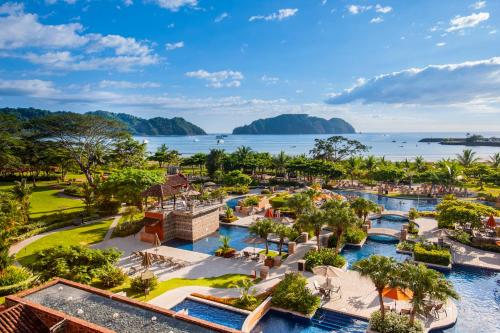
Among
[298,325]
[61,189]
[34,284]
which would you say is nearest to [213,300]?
[298,325]

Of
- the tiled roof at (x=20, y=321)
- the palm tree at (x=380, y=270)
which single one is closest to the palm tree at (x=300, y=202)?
the palm tree at (x=380, y=270)

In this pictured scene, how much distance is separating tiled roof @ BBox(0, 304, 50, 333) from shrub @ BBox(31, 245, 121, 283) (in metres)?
5.16

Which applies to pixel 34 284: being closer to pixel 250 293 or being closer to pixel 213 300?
pixel 213 300

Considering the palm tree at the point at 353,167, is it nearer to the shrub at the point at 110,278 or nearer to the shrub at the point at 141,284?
the shrub at the point at 141,284

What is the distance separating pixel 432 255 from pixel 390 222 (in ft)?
41.5

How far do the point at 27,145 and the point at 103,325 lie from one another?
56.6 metres

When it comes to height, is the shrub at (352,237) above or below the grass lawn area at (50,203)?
below

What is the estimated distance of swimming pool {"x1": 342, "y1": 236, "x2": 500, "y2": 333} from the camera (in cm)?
1605

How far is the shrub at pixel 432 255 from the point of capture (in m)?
23.1

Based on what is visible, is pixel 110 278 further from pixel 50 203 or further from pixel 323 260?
pixel 50 203

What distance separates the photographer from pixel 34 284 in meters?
18.3

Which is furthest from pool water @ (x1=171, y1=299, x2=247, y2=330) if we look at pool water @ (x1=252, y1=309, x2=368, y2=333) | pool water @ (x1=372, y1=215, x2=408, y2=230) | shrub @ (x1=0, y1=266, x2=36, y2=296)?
pool water @ (x1=372, y1=215, x2=408, y2=230)

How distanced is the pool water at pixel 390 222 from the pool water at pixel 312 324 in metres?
19.4

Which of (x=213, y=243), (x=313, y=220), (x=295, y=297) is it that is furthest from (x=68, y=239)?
(x=295, y=297)
